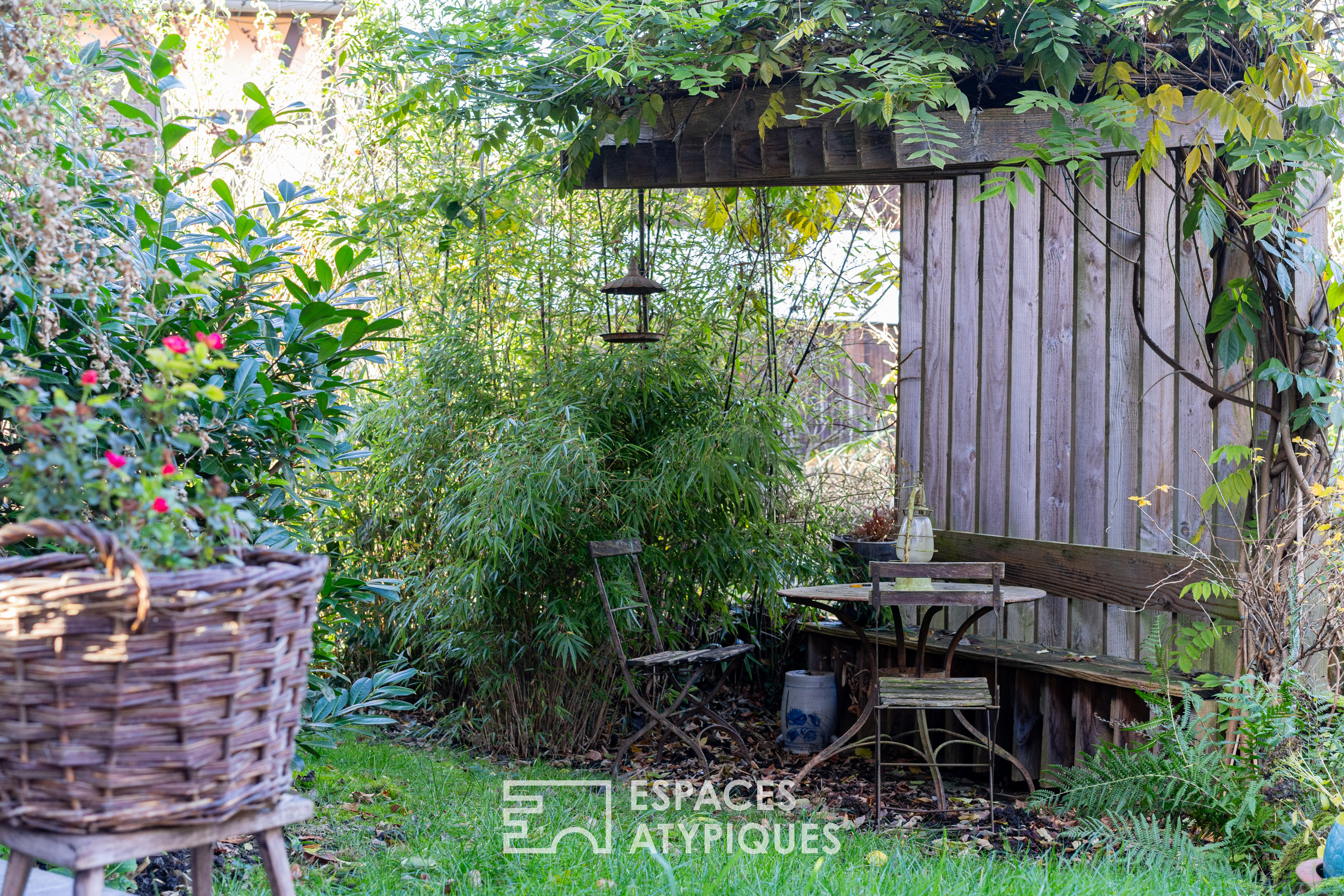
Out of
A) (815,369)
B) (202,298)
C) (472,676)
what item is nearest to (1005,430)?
(815,369)

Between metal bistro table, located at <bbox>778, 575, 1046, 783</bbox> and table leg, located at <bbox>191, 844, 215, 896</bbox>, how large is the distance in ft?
8.37

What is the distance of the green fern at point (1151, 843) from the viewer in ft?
9.23

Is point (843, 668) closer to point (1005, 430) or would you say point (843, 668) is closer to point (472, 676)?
point (1005, 430)

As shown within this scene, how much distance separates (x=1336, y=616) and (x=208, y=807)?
10.6ft

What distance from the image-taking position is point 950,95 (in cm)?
332

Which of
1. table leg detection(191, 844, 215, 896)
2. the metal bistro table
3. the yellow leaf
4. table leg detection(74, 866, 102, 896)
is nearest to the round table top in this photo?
the metal bistro table

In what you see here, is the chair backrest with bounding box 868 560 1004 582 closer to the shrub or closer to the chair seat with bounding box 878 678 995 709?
the chair seat with bounding box 878 678 995 709

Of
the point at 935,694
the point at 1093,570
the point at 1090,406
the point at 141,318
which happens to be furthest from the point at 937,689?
the point at 141,318

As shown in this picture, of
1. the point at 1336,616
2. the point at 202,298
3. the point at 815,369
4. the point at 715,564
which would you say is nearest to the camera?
the point at 202,298

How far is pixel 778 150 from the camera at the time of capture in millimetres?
4098

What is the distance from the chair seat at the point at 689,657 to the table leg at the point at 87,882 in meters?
→ 2.94

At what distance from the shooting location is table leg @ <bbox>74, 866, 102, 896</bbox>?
45.5 inches

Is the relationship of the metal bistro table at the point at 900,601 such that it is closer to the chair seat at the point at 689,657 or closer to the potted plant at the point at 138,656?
the chair seat at the point at 689,657

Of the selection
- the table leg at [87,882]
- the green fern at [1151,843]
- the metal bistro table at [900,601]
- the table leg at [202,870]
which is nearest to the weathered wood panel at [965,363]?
the metal bistro table at [900,601]
